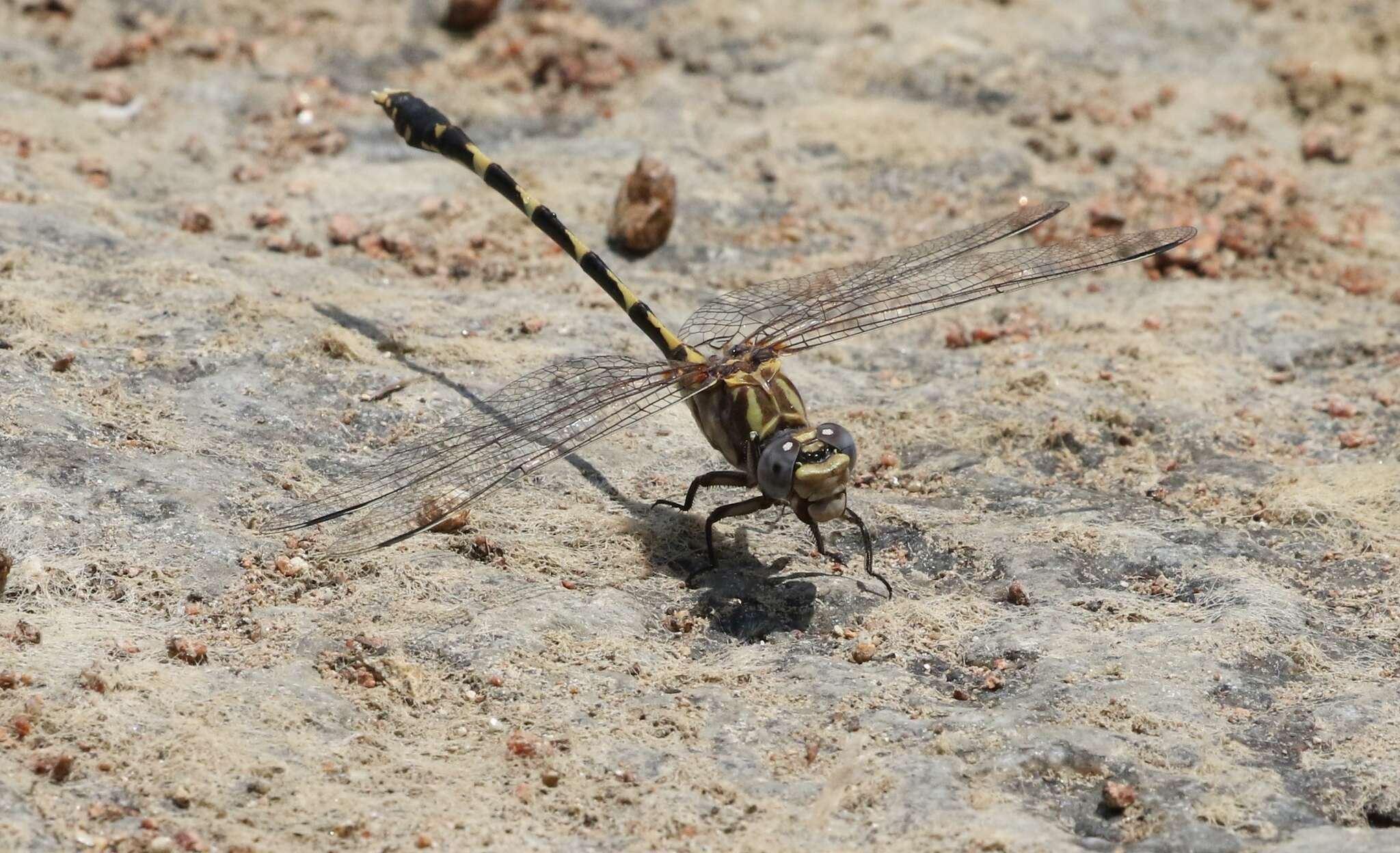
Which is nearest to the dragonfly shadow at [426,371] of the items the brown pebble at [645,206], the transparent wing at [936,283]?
the transparent wing at [936,283]

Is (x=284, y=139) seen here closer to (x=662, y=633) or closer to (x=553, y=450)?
(x=553, y=450)

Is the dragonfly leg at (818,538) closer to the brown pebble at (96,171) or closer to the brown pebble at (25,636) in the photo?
the brown pebble at (25,636)

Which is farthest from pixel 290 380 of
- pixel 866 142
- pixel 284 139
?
pixel 866 142

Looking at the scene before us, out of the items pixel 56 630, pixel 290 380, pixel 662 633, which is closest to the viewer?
pixel 56 630

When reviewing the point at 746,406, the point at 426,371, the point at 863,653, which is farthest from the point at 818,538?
the point at 426,371

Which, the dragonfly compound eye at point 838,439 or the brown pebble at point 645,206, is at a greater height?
the dragonfly compound eye at point 838,439

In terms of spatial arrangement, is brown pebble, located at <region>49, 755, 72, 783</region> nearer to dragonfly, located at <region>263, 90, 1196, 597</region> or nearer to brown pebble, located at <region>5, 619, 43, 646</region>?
brown pebble, located at <region>5, 619, 43, 646</region>

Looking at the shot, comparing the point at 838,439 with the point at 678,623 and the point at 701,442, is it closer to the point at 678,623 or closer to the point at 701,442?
the point at 678,623
